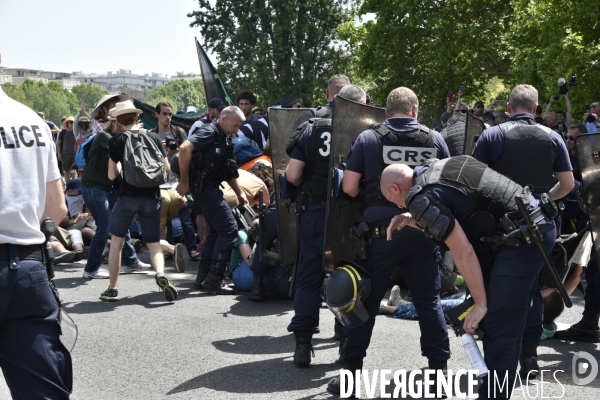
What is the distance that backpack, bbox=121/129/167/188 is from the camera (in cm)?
734

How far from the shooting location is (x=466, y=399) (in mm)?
4688

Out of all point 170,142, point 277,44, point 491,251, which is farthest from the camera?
point 277,44

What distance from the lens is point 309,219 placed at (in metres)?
5.53

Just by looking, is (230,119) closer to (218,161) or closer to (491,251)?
(218,161)

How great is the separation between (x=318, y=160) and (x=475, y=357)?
7.15 feet

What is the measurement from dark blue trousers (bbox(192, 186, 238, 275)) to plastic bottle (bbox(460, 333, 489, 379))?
441cm

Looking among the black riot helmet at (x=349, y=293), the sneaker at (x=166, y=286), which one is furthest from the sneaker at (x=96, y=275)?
the black riot helmet at (x=349, y=293)

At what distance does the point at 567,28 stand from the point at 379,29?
11.9m

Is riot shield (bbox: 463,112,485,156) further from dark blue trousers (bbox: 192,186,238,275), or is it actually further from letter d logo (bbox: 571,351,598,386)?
dark blue trousers (bbox: 192,186,238,275)

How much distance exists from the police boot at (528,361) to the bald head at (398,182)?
1710mm

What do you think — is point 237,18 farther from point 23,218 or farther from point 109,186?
point 23,218

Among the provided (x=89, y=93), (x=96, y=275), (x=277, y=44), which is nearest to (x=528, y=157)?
(x=96, y=275)

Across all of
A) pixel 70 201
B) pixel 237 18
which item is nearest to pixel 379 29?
pixel 237 18

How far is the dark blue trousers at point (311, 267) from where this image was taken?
546 centimetres
